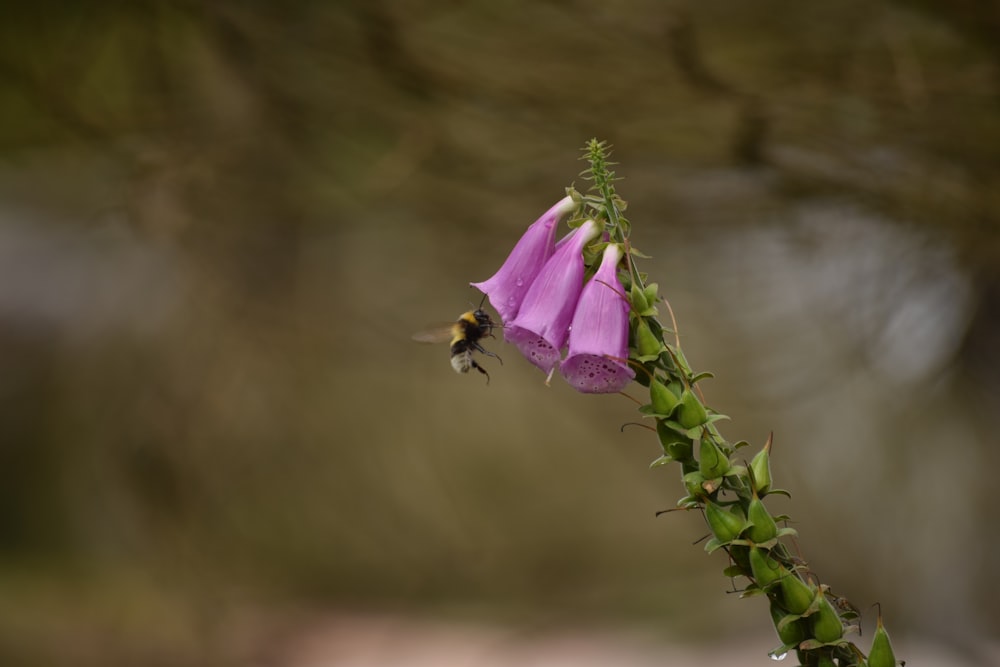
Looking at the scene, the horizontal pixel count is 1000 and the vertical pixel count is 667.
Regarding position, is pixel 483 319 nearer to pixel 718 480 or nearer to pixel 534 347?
pixel 534 347

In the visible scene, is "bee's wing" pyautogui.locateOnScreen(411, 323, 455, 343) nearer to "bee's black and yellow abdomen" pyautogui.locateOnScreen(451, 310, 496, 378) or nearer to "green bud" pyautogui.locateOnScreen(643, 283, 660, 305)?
"bee's black and yellow abdomen" pyautogui.locateOnScreen(451, 310, 496, 378)

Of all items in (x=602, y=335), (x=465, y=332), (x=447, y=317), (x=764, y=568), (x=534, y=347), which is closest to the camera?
(x=764, y=568)

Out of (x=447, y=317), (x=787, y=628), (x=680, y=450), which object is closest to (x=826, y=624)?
(x=787, y=628)

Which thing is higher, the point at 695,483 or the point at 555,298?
the point at 555,298

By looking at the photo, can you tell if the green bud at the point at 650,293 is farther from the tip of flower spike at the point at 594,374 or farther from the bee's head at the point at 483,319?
the bee's head at the point at 483,319

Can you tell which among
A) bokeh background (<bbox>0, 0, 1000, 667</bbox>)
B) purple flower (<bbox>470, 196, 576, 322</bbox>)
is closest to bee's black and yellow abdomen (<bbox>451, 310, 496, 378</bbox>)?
purple flower (<bbox>470, 196, 576, 322</bbox>)

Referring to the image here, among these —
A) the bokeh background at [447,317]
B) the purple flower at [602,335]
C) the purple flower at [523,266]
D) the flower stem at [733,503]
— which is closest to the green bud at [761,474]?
the flower stem at [733,503]
